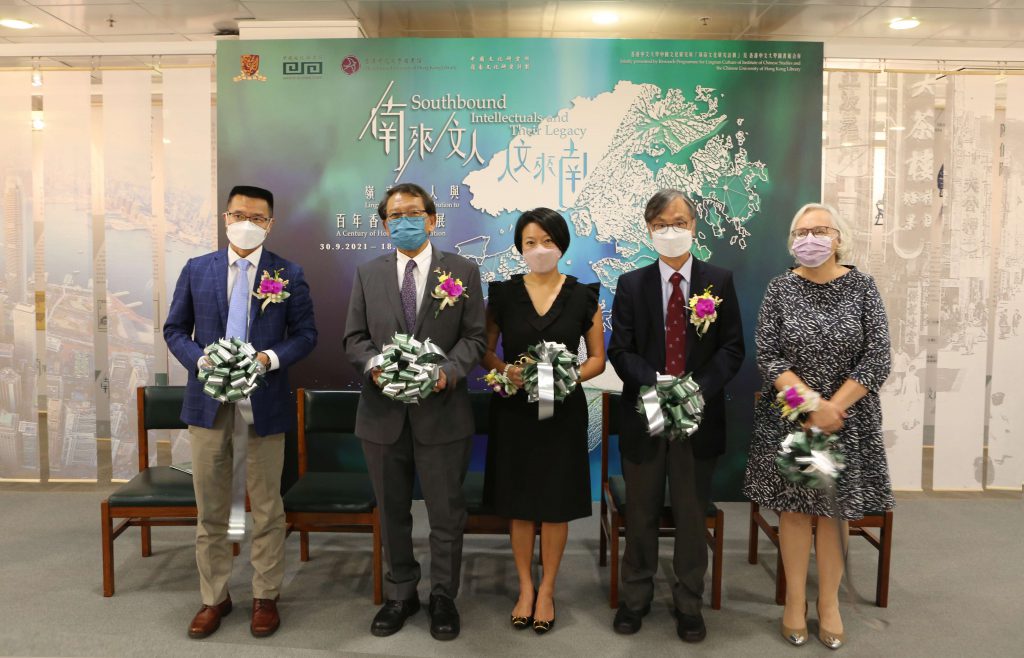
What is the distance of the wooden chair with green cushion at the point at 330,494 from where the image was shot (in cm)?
318

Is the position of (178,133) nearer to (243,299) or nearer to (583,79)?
(243,299)

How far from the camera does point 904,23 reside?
15.9ft

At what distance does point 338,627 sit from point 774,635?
189 cm

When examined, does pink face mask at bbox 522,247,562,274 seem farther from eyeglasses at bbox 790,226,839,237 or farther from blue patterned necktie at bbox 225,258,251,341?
blue patterned necktie at bbox 225,258,251,341

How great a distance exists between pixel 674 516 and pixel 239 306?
2.05 m

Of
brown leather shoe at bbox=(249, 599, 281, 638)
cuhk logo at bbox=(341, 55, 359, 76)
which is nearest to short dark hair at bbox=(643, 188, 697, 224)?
brown leather shoe at bbox=(249, 599, 281, 638)

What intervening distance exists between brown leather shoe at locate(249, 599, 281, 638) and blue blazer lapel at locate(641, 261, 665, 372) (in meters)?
1.95

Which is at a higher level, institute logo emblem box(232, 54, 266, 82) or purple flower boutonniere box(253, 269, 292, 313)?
institute logo emblem box(232, 54, 266, 82)

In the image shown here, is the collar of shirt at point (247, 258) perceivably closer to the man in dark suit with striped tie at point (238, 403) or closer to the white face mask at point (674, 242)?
the man in dark suit with striped tie at point (238, 403)

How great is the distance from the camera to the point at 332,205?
14.4 ft

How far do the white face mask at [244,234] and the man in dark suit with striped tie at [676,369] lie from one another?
1.58m

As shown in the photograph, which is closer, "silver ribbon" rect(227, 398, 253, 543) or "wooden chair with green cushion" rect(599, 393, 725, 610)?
"silver ribbon" rect(227, 398, 253, 543)

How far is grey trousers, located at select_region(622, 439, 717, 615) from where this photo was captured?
2867 millimetres

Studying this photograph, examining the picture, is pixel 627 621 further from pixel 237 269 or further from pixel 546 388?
pixel 237 269
